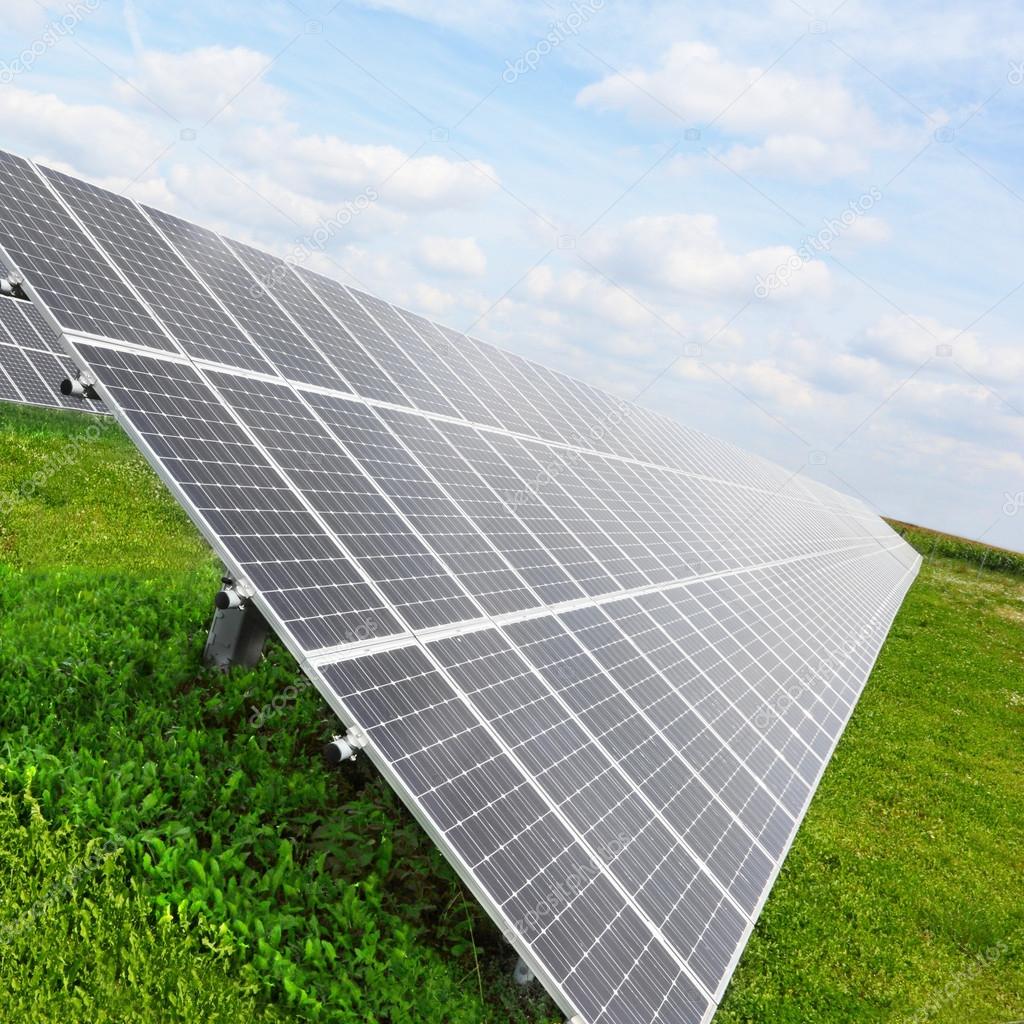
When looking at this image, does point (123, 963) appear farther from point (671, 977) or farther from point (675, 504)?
point (675, 504)

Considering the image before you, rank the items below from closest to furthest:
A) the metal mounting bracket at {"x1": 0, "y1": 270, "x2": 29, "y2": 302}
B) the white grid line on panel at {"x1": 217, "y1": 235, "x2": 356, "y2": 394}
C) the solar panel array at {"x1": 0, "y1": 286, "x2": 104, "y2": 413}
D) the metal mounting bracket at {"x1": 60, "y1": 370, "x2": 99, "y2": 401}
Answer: the metal mounting bracket at {"x1": 60, "y1": 370, "x2": 99, "y2": 401}, the metal mounting bracket at {"x1": 0, "y1": 270, "x2": 29, "y2": 302}, the white grid line on panel at {"x1": 217, "y1": 235, "x2": 356, "y2": 394}, the solar panel array at {"x1": 0, "y1": 286, "x2": 104, "y2": 413}

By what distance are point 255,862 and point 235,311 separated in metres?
7.12

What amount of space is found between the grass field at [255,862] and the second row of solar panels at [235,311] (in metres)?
4.24

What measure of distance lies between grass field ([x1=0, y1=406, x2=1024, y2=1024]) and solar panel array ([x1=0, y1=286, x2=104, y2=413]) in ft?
13.8

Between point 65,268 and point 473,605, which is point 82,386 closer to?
point 65,268

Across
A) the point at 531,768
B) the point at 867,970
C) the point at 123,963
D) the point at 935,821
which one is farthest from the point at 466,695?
the point at 935,821

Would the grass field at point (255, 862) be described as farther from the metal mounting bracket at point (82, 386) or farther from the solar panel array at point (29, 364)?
the solar panel array at point (29, 364)

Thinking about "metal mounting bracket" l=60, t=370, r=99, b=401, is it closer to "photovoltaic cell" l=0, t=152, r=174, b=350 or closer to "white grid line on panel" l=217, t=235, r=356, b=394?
"photovoltaic cell" l=0, t=152, r=174, b=350

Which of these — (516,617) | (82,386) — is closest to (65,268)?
(82,386)

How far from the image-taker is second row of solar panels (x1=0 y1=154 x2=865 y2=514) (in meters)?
9.65

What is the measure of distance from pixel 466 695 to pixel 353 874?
93.5 inches

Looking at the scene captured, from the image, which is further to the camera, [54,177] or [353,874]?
[54,177]

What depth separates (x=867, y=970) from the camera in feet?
36.5

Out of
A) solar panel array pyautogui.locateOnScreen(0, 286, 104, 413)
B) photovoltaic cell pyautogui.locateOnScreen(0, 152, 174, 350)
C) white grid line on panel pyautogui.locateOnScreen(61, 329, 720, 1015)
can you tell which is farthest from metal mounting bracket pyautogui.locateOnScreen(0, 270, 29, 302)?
solar panel array pyautogui.locateOnScreen(0, 286, 104, 413)
